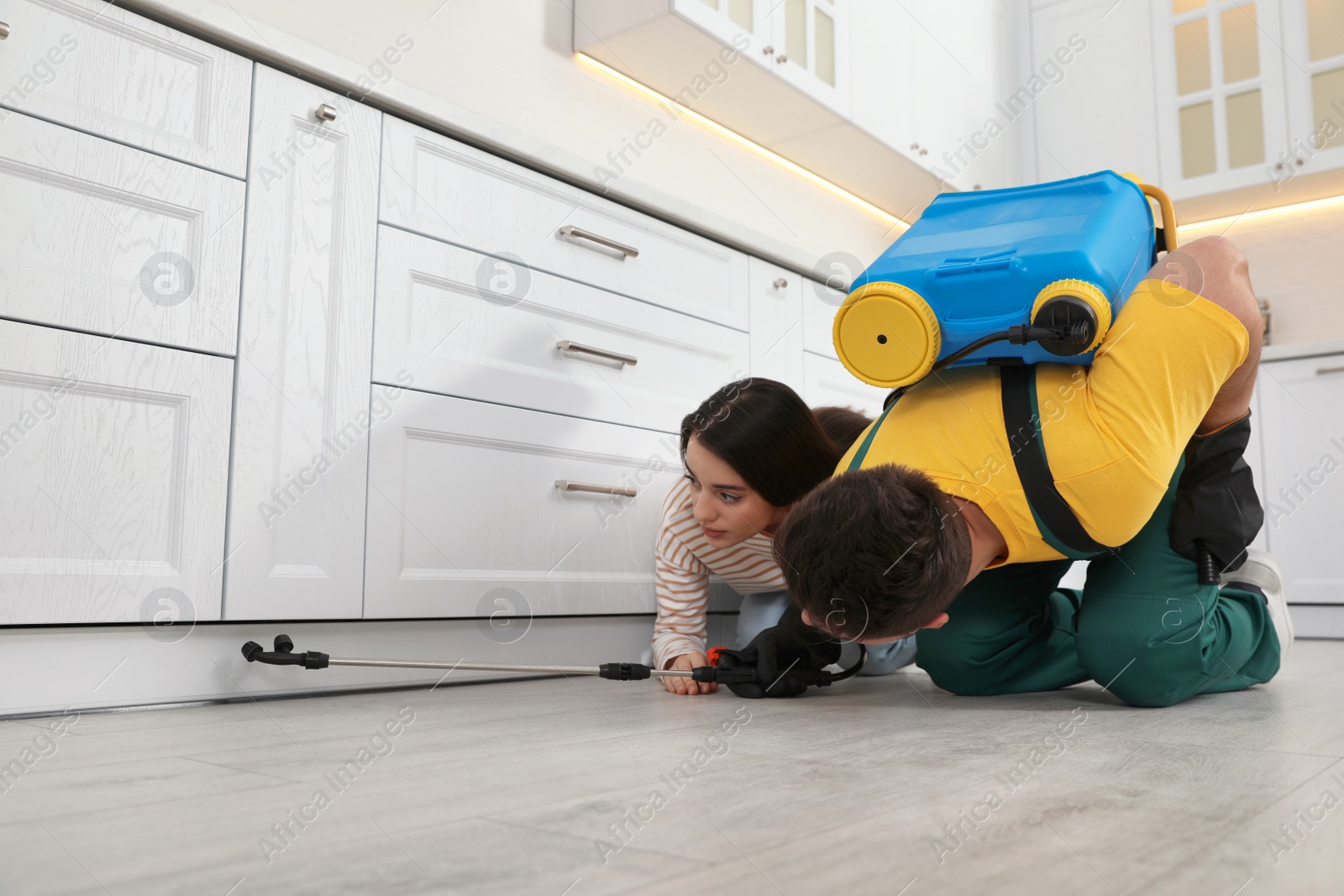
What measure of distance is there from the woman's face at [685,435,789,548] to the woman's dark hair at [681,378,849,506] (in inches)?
0.5

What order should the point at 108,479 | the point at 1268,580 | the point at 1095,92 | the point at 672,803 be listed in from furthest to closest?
the point at 1095,92, the point at 1268,580, the point at 108,479, the point at 672,803

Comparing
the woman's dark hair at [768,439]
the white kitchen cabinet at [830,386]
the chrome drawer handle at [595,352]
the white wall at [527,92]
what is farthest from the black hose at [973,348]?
the white kitchen cabinet at [830,386]

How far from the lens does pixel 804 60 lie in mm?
2535

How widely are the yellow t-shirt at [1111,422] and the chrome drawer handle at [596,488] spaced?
649 mm

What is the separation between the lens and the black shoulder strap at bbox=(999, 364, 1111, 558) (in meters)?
0.98

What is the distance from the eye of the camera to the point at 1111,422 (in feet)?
3.17

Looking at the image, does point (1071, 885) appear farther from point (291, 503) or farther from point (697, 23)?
point (697, 23)

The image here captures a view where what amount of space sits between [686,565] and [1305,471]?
2.02 metres

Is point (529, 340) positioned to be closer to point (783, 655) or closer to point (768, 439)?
point (768, 439)

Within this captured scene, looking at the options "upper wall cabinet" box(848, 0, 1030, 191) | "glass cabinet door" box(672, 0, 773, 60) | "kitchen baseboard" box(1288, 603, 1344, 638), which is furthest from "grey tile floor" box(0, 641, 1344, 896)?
"upper wall cabinet" box(848, 0, 1030, 191)

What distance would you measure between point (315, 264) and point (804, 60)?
5.49ft

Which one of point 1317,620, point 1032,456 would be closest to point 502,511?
point 1032,456

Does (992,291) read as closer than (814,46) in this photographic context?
Yes

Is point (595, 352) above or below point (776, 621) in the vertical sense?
above
